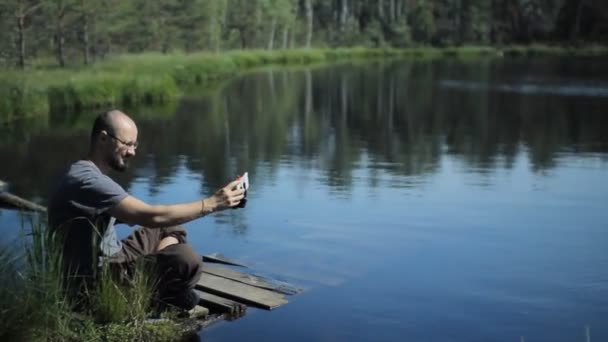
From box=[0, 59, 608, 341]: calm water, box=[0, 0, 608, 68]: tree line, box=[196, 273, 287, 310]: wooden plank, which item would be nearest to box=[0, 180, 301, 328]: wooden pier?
box=[196, 273, 287, 310]: wooden plank

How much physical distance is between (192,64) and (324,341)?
117 ft

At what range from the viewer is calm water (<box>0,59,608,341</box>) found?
23.1ft

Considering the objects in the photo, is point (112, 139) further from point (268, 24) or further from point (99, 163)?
point (268, 24)

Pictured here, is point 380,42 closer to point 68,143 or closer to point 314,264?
point 68,143

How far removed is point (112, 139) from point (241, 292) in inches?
80.4

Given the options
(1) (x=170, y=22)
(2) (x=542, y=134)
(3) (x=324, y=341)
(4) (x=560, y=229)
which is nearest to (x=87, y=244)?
(3) (x=324, y=341)

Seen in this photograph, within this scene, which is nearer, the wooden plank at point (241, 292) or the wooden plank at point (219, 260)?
the wooden plank at point (241, 292)

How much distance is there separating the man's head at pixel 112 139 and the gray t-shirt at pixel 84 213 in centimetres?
9

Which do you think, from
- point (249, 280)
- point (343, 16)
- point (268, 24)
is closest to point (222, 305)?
point (249, 280)

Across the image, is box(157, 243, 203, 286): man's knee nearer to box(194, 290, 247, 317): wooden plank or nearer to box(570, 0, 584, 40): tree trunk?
box(194, 290, 247, 317): wooden plank

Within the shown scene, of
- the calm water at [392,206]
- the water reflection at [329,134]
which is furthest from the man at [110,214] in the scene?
the water reflection at [329,134]

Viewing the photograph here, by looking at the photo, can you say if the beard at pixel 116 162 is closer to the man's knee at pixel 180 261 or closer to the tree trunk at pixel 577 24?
the man's knee at pixel 180 261

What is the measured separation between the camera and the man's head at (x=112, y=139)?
5523 mm

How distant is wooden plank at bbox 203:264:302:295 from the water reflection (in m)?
5.37
